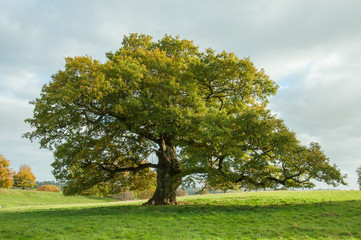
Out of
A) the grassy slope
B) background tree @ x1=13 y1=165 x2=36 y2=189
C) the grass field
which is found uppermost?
background tree @ x1=13 y1=165 x2=36 y2=189

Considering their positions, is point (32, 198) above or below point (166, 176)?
below

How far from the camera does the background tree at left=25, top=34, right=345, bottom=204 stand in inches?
741

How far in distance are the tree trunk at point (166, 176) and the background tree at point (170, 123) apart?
9cm

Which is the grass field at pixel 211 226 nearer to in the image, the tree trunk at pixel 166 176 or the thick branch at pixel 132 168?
the tree trunk at pixel 166 176

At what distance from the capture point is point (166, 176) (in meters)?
23.6

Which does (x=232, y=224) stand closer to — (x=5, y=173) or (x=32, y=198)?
(x=32, y=198)

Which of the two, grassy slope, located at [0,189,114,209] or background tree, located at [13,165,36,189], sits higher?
background tree, located at [13,165,36,189]

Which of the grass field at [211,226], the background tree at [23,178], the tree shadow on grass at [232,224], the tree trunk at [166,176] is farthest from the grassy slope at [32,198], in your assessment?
the grass field at [211,226]

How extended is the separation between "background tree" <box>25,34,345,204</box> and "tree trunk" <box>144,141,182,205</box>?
94mm

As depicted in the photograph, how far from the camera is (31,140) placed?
816 inches

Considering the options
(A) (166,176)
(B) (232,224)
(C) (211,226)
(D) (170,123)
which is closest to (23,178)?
(A) (166,176)

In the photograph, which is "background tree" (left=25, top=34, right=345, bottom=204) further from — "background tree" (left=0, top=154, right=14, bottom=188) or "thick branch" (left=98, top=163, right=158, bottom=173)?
"background tree" (left=0, top=154, right=14, bottom=188)

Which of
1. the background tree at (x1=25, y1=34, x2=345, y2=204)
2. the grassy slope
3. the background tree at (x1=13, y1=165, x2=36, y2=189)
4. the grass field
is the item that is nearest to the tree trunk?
the background tree at (x1=25, y1=34, x2=345, y2=204)

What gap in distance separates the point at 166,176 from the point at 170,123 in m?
5.50
